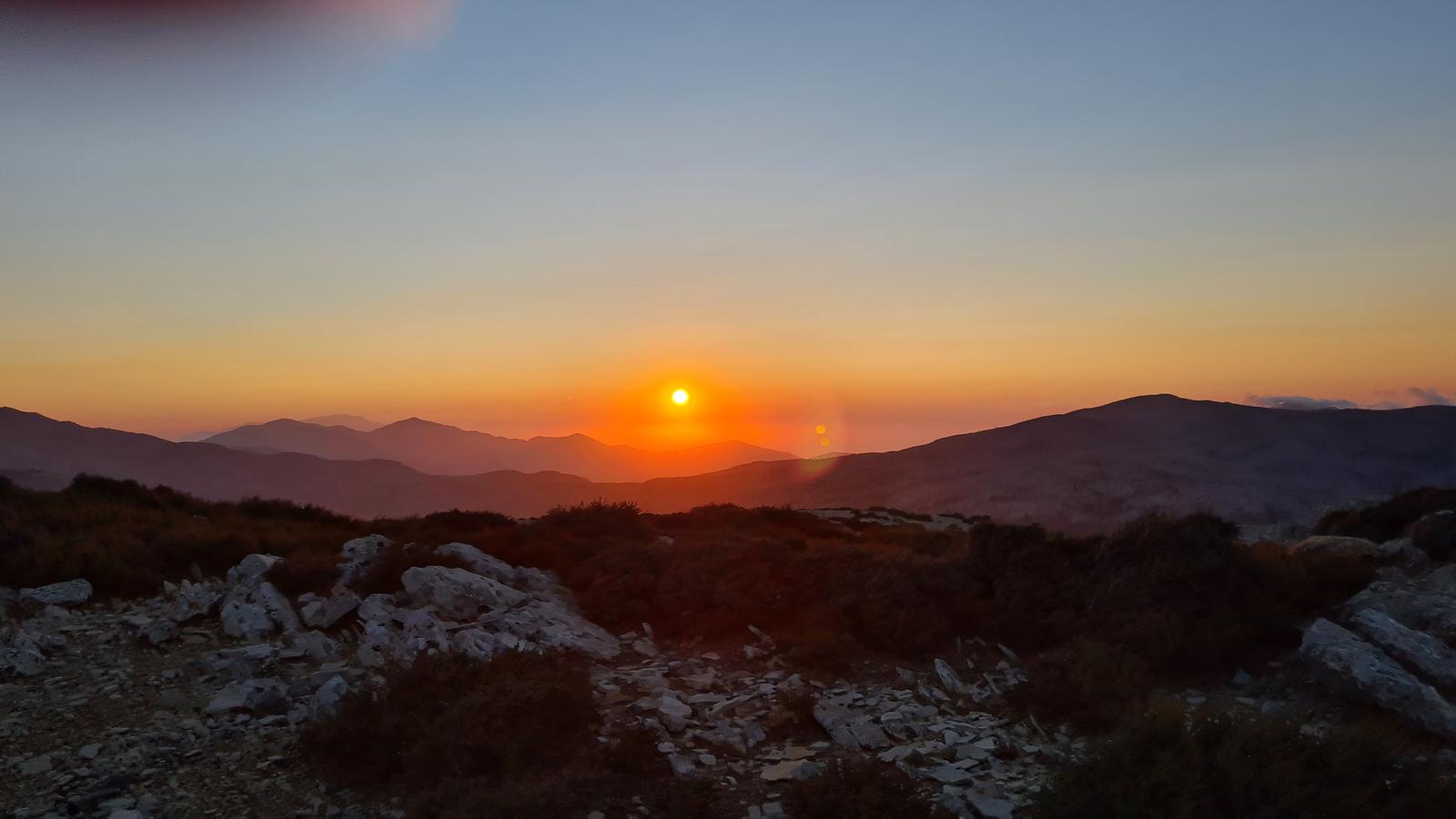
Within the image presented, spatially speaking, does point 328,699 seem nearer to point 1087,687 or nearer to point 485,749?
point 485,749

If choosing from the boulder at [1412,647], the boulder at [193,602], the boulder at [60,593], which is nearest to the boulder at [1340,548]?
the boulder at [1412,647]

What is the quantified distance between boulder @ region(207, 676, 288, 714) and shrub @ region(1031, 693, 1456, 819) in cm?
846

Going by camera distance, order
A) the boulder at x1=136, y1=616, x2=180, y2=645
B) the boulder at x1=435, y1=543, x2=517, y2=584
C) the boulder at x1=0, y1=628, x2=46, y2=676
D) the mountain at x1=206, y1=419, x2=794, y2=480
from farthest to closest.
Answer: the mountain at x1=206, y1=419, x2=794, y2=480, the boulder at x1=435, y1=543, x2=517, y2=584, the boulder at x1=136, y1=616, x2=180, y2=645, the boulder at x1=0, y1=628, x2=46, y2=676

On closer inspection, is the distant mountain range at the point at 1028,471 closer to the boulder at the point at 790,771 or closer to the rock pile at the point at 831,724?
the rock pile at the point at 831,724

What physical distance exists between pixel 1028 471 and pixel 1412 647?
4846cm

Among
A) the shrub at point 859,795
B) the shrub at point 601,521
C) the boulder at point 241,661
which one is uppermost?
the shrub at point 601,521

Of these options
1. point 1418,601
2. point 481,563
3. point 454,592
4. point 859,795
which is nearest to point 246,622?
point 454,592

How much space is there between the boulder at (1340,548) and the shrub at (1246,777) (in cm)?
889

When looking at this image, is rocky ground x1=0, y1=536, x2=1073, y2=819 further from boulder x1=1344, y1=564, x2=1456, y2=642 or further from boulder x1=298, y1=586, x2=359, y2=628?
boulder x1=1344, y1=564, x2=1456, y2=642

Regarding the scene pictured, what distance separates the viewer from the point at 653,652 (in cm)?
1264

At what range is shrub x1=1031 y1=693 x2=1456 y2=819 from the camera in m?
5.87

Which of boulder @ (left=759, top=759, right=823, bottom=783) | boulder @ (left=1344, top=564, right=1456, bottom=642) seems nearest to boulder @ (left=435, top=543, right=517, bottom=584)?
boulder @ (left=759, top=759, right=823, bottom=783)

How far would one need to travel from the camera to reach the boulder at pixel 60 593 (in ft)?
40.1

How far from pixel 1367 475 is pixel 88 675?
227 feet
